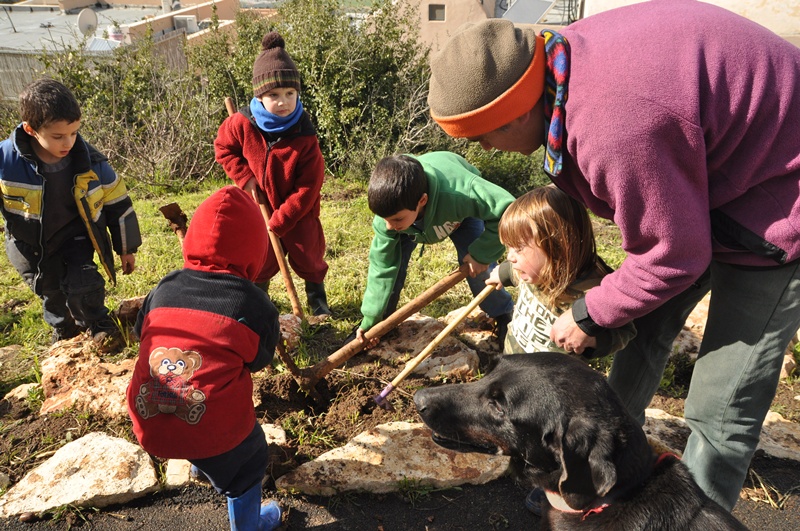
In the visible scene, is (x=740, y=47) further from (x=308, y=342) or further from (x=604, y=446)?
(x=308, y=342)

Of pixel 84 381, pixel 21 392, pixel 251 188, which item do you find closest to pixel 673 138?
pixel 251 188

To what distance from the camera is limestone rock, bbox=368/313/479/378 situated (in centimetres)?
368

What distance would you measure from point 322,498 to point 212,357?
109cm

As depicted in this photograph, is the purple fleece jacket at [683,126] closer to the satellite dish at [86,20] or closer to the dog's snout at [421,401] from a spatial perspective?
the dog's snout at [421,401]

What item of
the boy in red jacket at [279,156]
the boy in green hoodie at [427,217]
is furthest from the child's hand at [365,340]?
the boy in red jacket at [279,156]

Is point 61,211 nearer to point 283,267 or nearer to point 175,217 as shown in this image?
point 175,217

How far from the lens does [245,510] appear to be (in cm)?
244

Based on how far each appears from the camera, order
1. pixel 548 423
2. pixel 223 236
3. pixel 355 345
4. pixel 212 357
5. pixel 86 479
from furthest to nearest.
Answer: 1. pixel 355 345
2. pixel 86 479
3. pixel 223 236
4. pixel 212 357
5. pixel 548 423

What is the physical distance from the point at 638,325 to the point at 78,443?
9.13ft

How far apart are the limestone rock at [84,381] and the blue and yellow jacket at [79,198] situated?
1.94 feet

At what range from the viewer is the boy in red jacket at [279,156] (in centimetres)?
409

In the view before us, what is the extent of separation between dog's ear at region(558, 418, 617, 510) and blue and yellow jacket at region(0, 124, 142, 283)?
3098mm

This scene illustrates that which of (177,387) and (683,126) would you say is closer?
(683,126)

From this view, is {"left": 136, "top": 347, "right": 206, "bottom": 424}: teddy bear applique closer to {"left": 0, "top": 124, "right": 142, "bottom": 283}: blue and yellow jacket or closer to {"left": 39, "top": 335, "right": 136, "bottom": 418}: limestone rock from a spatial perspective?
{"left": 39, "top": 335, "right": 136, "bottom": 418}: limestone rock
